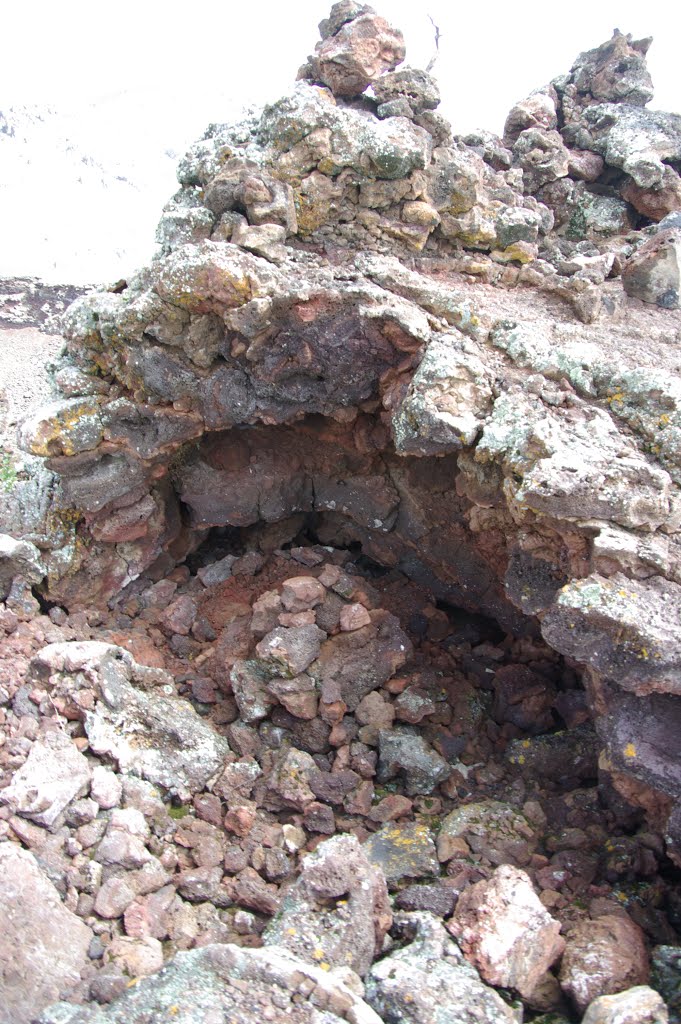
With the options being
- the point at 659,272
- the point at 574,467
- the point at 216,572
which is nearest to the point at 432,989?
the point at 574,467

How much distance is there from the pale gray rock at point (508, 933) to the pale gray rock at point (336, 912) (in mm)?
543

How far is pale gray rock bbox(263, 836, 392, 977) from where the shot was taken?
4.54 m

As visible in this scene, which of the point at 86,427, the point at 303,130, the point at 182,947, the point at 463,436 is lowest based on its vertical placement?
the point at 182,947

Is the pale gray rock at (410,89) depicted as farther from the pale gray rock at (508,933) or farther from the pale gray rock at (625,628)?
the pale gray rock at (508,933)

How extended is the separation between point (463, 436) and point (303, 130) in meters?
3.42

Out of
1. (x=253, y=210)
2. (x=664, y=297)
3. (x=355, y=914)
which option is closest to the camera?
(x=355, y=914)

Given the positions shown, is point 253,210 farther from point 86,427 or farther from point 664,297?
point 664,297

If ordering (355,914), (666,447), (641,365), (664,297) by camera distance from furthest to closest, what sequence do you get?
(664,297) → (641,365) → (666,447) → (355,914)

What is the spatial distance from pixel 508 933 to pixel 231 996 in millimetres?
1751

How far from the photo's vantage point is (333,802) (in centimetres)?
614

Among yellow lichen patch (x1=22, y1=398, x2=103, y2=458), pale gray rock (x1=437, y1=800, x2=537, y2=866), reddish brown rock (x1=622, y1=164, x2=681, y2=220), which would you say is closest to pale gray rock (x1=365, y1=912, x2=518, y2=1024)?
pale gray rock (x1=437, y1=800, x2=537, y2=866)

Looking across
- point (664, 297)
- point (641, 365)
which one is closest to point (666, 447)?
point (641, 365)

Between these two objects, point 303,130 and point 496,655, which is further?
point 496,655

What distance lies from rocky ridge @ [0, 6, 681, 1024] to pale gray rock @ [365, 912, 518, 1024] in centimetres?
2
